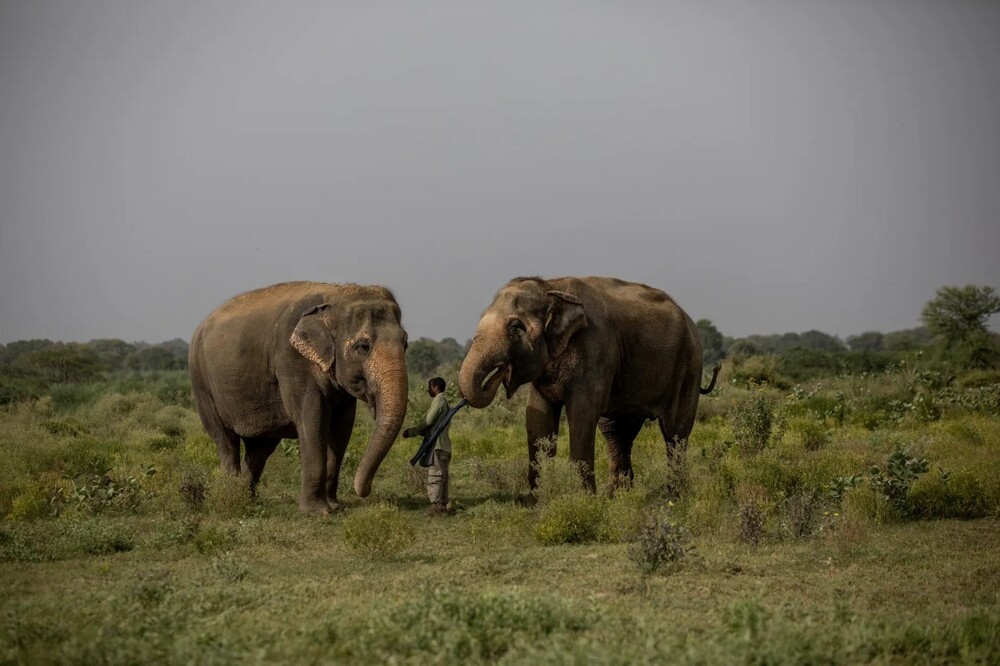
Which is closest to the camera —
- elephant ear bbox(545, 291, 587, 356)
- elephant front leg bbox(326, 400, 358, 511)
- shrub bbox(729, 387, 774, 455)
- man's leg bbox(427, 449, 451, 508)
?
man's leg bbox(427, 449, 451, 508)

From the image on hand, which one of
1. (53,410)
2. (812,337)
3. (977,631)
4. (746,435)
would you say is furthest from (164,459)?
(812,337)

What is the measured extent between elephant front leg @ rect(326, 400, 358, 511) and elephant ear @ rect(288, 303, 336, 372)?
967mm

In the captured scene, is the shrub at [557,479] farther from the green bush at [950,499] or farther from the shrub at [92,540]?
the shrub at [92,540]

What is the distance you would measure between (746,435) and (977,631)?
9.21 m

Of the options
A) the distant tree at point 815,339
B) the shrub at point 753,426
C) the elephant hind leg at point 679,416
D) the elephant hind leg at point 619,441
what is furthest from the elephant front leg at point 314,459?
the distant tree at point 815,339

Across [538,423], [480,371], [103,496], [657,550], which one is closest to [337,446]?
[480,371]

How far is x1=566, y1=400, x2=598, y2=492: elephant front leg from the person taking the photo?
13.7 meters

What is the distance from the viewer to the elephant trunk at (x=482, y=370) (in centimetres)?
1331

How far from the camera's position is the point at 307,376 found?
46.9ft

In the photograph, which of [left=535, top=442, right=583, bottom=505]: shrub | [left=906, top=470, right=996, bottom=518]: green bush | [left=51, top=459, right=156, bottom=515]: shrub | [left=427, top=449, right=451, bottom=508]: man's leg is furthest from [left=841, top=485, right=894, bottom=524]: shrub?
[left=51, top=459, right=156, bottom=515]: shrub

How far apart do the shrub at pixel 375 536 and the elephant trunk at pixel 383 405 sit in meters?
2.04

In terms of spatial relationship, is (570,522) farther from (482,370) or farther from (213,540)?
(213,540)

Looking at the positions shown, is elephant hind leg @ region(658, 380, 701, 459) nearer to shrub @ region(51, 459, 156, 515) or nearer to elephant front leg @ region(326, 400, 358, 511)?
elephant front leg @ region(326, 400, 358, 511)

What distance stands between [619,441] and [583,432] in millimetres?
2310
